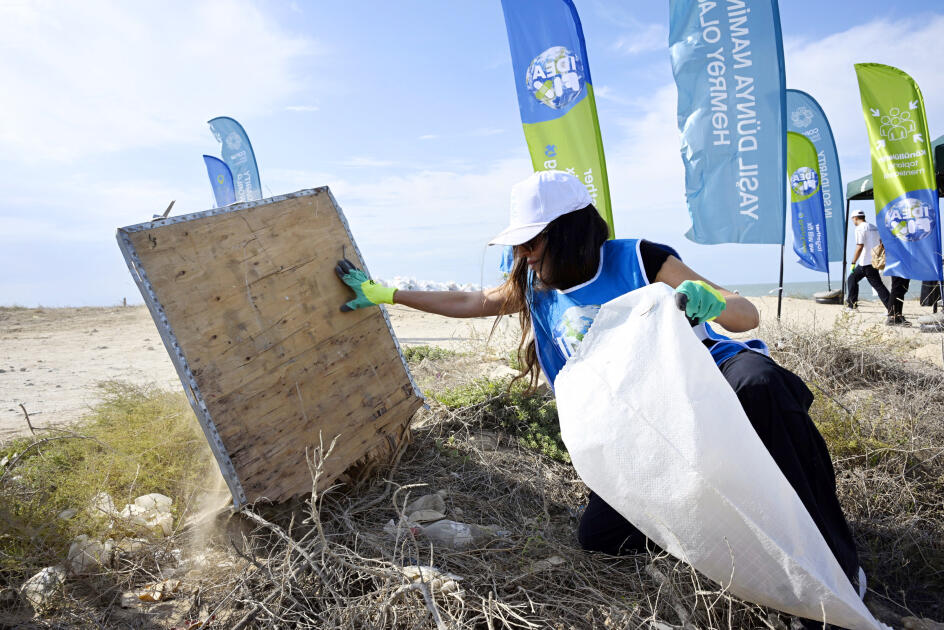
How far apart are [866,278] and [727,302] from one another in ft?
29.5

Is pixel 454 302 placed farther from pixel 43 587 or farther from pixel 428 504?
pixel 43 587

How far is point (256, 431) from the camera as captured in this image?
2.12 meters

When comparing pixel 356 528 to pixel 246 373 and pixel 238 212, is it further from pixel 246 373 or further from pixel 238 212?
Answer: pixel 238 212

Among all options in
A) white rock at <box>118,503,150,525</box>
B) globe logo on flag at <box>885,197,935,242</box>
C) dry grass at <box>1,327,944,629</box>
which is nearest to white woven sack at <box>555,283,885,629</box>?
dry grass at <box>1,327,944,629</box>

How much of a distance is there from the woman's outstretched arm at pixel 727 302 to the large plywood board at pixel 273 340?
1.32 meters

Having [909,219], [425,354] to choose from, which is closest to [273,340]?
[425,354]

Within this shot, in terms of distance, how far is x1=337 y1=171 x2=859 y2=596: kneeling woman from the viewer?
67.1 inches

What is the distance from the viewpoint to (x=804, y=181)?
9.38 meters

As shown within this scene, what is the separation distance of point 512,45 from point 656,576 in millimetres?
5200

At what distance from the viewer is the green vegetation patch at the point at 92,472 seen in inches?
77.8

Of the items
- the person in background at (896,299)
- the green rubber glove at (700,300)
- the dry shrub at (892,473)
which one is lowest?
the person in background at (896,299)

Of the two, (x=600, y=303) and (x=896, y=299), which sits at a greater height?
(x=600, y=303)

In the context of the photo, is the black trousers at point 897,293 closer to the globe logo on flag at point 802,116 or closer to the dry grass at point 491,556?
the globe logo on flag at point 802,116

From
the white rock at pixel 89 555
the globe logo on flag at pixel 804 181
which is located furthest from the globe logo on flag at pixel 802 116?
the white rock at pixel 89 555
